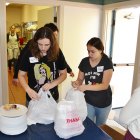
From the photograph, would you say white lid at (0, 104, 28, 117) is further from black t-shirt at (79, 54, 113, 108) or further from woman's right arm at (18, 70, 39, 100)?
black t-shirt at (79, 54, 113, 108)

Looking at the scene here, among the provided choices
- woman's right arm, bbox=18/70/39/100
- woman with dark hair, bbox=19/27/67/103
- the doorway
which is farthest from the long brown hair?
the doorway

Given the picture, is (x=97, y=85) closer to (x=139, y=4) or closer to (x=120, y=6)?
(x=139, y=4)

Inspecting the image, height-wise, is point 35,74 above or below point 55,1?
below

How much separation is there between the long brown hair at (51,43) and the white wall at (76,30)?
1.45m

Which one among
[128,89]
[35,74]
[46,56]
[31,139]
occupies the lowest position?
[128,89]

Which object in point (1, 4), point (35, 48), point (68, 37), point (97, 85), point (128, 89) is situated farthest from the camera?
point (128, 89)

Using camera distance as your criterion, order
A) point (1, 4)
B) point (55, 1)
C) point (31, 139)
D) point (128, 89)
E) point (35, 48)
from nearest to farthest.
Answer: point (31, 139), point (35, 48), point (1, 4), point (55, 1), point (128, 89)

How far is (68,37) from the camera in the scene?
3229mm

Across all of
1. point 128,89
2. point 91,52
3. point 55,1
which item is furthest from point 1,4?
point 128,89

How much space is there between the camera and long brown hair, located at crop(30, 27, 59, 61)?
1634mm

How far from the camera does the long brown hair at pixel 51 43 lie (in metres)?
1.63

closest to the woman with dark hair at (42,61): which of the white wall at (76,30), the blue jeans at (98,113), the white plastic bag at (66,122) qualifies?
the white plastic bag at (66,122)

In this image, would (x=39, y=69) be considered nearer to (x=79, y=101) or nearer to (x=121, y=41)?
(x=79, y=101)

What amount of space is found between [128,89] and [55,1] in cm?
211
